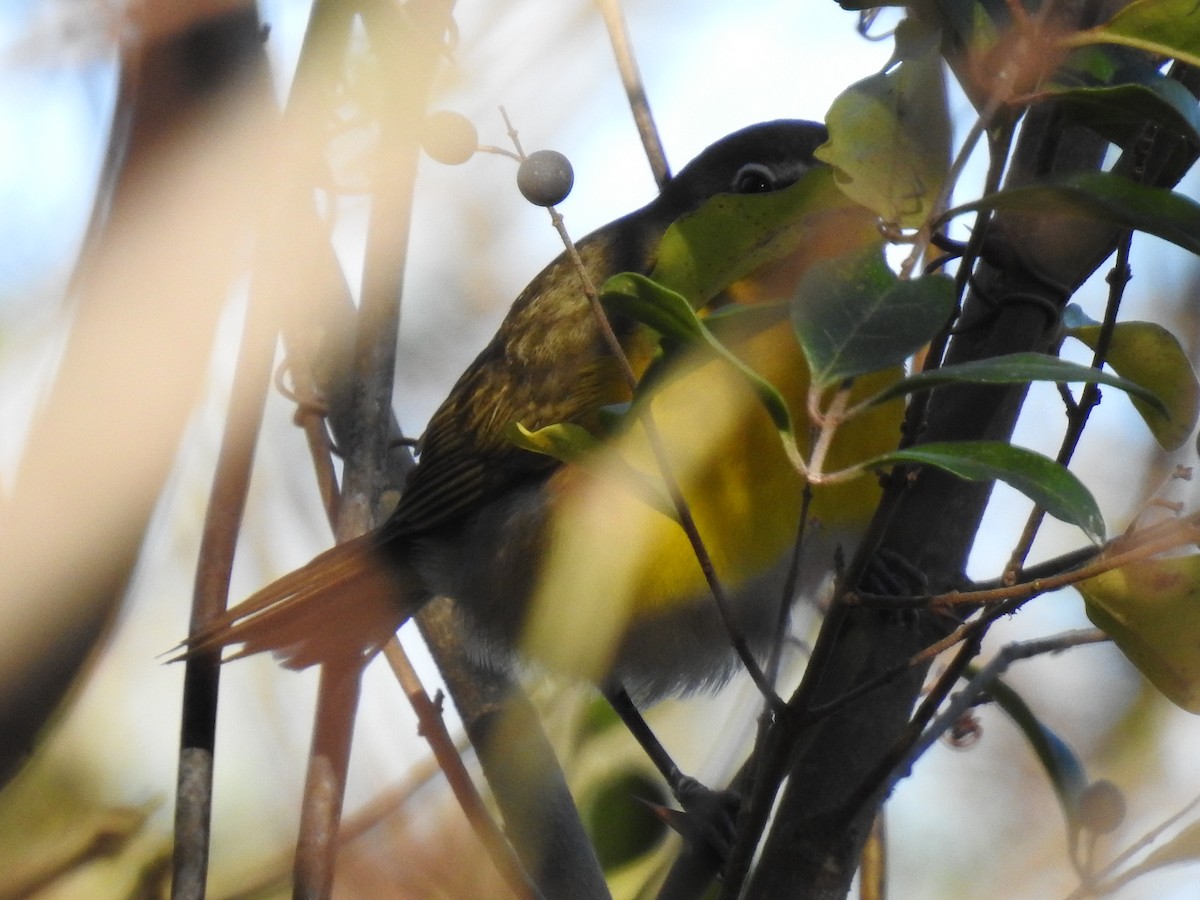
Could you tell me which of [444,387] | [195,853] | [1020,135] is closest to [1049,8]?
[1020,135]

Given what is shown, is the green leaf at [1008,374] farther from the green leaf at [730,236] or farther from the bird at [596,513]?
the bird at [596,513]

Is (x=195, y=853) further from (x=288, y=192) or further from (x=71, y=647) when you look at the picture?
(x=288, y=192)

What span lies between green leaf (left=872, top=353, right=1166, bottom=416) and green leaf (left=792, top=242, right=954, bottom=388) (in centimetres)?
3

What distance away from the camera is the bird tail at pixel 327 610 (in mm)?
2539

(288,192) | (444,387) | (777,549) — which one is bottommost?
(777,549)

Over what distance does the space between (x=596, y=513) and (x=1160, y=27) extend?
147 centimetres

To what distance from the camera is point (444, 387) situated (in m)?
3.14

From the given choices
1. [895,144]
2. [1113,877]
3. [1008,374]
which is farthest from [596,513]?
[1008,374]

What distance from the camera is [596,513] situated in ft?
8.01

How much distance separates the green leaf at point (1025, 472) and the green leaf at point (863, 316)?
8cm

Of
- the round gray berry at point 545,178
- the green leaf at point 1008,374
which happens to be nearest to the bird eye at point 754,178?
the round gray berry at point 545,178

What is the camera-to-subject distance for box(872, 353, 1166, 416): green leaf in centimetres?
101

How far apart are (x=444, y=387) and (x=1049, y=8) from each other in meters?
2.22

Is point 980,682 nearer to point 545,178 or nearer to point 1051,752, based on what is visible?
point 1051,752
